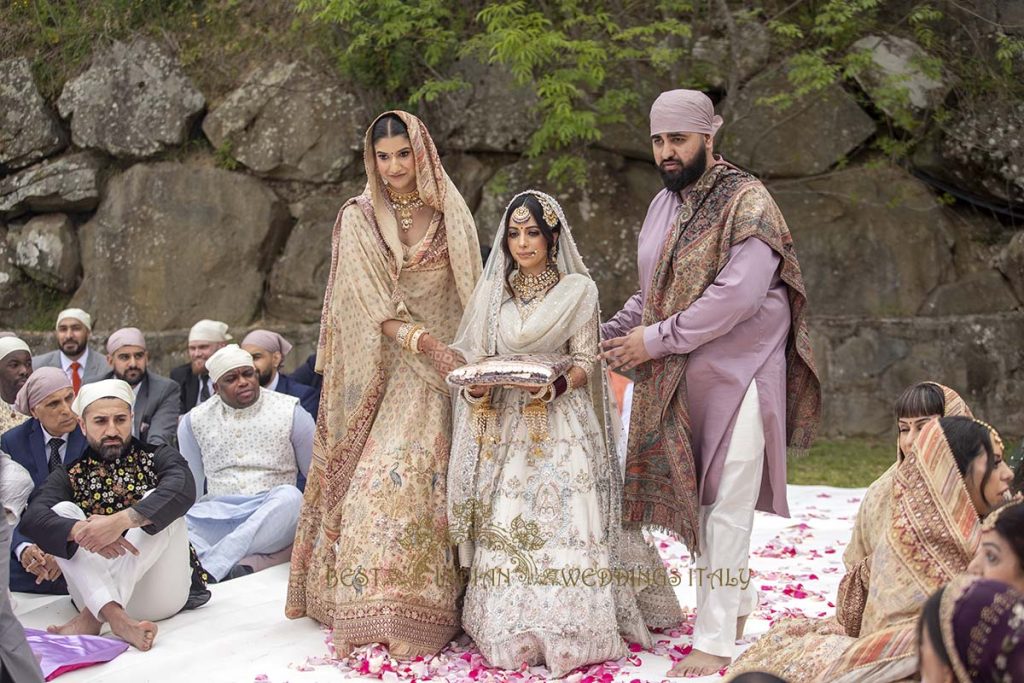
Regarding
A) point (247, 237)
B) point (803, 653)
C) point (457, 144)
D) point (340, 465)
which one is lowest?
point (803, 653)

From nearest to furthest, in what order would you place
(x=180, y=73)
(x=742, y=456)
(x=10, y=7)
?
(x=742, y=456), (x=180, y=73), (x=10, y=7)

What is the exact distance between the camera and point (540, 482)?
161 inches

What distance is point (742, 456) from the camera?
4016mm

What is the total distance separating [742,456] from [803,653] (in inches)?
37.2

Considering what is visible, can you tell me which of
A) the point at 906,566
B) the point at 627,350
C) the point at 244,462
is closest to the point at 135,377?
the point at 244,462

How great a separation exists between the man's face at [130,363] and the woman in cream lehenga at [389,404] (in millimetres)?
2682

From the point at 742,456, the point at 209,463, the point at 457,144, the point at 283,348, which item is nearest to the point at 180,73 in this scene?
the point at 457,144

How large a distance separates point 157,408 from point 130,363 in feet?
1.33

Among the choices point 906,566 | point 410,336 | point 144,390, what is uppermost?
point 410,336

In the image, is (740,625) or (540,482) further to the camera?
(740,625)

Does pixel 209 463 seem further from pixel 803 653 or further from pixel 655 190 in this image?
pixel 655 190

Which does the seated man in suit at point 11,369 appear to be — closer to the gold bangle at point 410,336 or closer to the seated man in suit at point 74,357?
the seated man in suit at point 74,357

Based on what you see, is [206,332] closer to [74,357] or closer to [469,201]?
[74,357]

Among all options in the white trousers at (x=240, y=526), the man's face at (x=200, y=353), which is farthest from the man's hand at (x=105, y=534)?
the man's face at (x=200, y=353)
